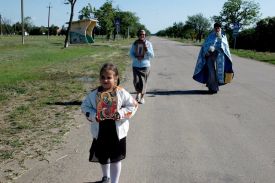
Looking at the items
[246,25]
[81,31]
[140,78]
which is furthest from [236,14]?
[140,78]

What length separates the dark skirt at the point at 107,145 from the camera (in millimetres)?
4301

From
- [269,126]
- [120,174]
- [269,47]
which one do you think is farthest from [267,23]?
[120,174]

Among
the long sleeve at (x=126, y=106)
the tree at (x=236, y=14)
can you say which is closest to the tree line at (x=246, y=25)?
the tree at (x=236, y=14)

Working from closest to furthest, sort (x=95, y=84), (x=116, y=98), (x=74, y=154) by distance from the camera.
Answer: (x=116, y=98), (x=74, y=154), (x=95, y=84)

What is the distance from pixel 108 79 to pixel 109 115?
13.7 inches

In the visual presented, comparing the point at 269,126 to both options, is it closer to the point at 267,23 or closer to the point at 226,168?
the point at 226,168

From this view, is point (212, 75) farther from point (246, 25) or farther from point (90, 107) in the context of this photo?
point (246, 25)

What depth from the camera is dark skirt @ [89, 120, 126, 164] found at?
430 centimetres

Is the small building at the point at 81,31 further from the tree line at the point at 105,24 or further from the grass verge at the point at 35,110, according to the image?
the grass verge at the point at 35,110

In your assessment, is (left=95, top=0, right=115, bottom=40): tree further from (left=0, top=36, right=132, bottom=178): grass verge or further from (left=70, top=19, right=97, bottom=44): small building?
(left=0, top=36, right=132, bottom=178): grass verge

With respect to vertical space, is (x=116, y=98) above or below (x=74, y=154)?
above

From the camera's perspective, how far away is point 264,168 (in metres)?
5.21

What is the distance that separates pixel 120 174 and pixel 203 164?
106cm

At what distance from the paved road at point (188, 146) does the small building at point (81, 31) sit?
109 feet
